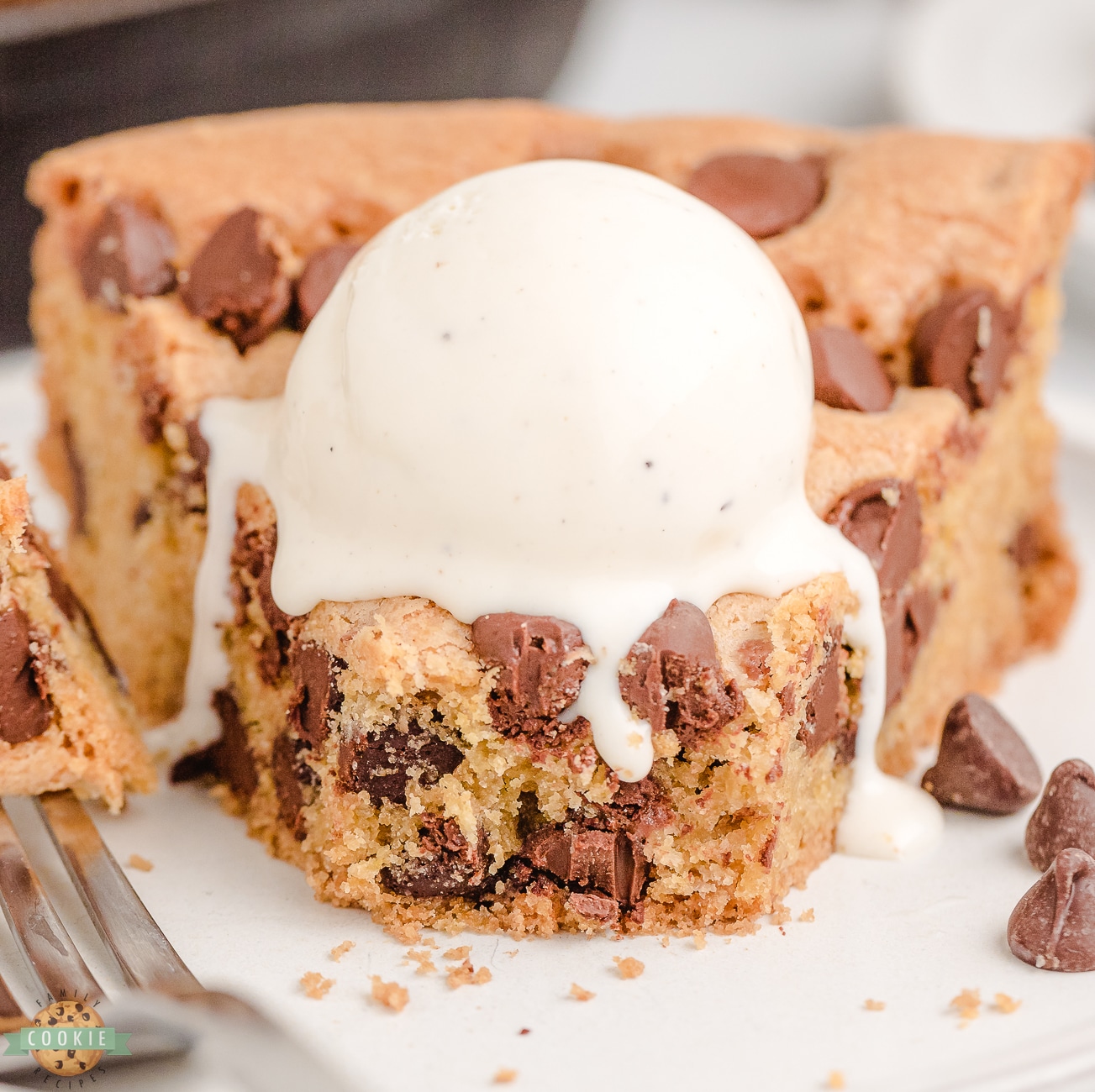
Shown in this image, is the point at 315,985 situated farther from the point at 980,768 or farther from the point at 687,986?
the point at 980,768

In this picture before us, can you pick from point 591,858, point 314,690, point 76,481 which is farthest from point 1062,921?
point 76,481

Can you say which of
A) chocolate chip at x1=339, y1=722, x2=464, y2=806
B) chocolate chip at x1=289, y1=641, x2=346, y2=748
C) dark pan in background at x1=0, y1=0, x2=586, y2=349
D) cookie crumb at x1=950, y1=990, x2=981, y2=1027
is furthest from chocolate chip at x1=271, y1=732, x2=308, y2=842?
dark pan in background at x1=0, y1=0, x2=586, y2=349

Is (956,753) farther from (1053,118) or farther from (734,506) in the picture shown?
(1053,118)

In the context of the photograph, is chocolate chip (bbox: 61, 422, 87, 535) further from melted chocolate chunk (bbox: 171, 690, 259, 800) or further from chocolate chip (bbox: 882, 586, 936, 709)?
chocolate chip (bbox: 882, 586, 936, 709)

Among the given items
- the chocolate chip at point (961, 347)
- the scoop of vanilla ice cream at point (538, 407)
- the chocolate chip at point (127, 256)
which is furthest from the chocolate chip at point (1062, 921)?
the chocolate chip at point (127, 256)

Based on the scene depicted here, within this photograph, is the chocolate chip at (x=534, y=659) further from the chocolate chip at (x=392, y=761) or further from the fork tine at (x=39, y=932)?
the fork tine at (x=39, y=932)

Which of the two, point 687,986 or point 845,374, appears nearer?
point 687,986

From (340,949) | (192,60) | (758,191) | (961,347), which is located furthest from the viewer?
(192,60)
